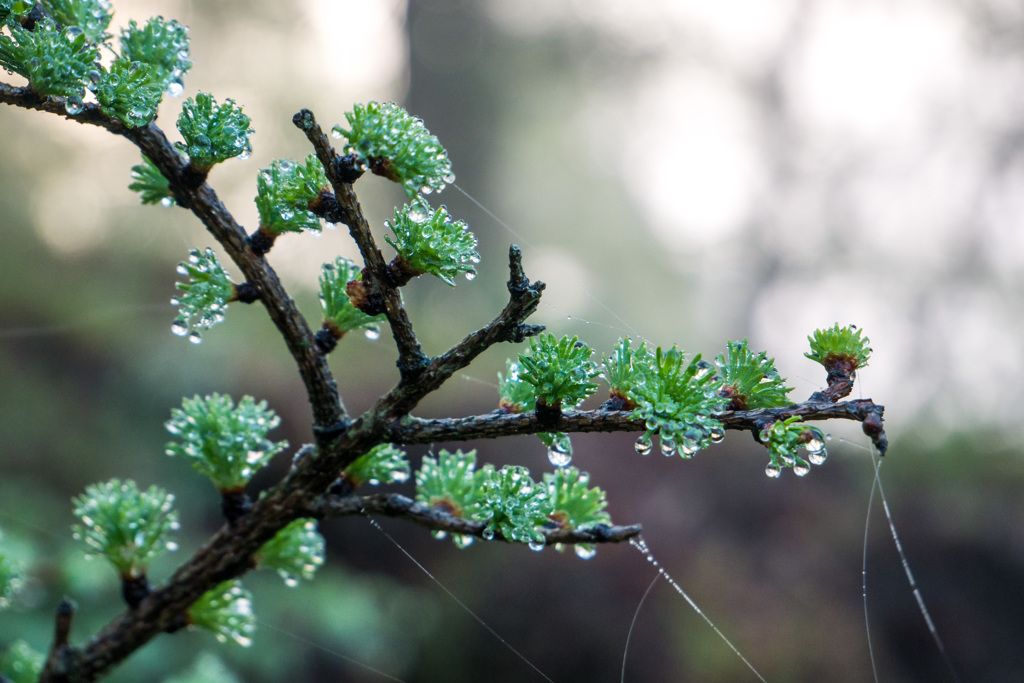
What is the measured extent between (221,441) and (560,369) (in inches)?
11.8

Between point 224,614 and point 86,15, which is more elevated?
point 86,15

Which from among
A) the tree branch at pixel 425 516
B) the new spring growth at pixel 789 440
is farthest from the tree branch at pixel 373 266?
the new spring growth at pixel 789 440

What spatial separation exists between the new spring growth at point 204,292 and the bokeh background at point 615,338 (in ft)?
1.47

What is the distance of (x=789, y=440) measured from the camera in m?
0.36

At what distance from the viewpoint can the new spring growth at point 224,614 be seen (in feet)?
1.77

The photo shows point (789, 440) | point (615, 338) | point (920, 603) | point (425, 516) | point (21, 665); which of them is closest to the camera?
point (789, 440)

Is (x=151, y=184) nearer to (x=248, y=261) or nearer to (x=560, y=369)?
(x=248, y=261)

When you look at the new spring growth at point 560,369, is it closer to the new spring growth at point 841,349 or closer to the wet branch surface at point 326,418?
the wet branch surface at point 326,418

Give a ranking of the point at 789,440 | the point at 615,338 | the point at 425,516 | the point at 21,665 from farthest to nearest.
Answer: the point at 615,338 < the point at 21,665 < the point at 425,516 < the point at 789,440

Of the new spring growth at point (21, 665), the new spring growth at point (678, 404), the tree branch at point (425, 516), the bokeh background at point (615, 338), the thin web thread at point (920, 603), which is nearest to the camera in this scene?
the new spring growth at point (678, 404)

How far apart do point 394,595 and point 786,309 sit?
8.59 feet

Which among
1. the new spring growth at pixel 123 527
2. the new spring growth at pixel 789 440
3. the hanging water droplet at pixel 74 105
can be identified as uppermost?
the hanging water droplet at pixel 74 105

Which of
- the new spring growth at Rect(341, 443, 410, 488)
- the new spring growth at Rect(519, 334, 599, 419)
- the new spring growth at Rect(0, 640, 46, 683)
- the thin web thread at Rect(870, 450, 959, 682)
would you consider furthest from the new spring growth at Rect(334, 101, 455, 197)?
the thin web thread at Rect(870, 450, 959, 682)

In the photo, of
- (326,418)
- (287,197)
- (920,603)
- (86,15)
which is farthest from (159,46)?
(920,603)
